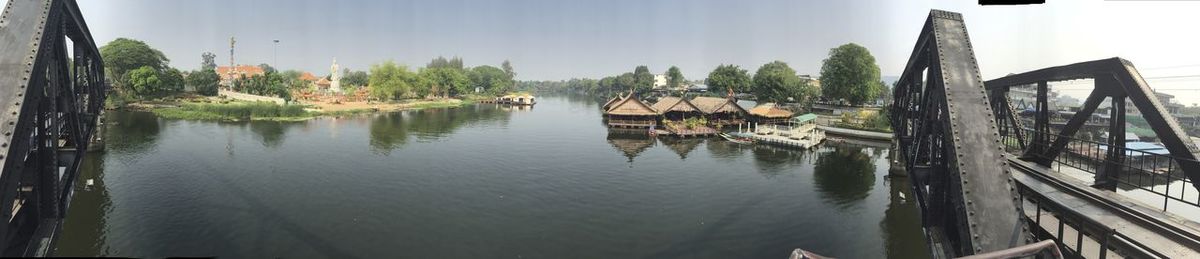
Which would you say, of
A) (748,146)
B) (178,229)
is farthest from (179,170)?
(748,146)

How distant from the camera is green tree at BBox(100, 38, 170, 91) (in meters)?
77.1

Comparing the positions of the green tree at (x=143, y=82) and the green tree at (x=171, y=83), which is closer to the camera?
the green tree at (x=143, y=82)

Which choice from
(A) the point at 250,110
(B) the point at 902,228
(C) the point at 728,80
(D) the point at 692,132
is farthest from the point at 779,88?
(A) the point at 250,110

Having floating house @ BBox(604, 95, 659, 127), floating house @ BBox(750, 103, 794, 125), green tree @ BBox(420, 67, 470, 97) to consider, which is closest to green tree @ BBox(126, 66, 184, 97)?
green tree @ BBox(420, 67, 470, 97)

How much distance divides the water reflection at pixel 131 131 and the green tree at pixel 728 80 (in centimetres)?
8000

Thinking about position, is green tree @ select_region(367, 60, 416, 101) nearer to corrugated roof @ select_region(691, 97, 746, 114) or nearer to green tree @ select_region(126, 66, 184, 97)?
green tree @ select_region(126, 66, 184, 97)

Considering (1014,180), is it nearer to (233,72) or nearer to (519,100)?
(519,100)

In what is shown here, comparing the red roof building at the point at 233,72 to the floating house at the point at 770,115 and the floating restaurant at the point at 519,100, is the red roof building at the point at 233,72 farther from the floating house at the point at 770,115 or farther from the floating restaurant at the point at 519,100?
the floating house at the point at 770,115

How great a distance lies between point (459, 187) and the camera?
2414 cm

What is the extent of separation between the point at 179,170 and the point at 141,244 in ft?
42.6

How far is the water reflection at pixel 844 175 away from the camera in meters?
24.7

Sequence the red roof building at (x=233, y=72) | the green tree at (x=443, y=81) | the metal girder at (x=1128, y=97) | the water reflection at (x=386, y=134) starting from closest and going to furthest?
the metal girder at (x=1128, y=97) < the water reflection at (x=386, y=134) < the red roof building at (x=233, y=72) < the green tree at (x=443, y=81)

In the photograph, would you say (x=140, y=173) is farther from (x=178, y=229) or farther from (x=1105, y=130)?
(x=1105, y=130)

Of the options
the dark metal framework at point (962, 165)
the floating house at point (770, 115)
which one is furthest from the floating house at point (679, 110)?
the dark metal framework at point (962, 165)
